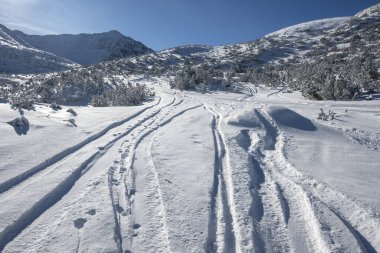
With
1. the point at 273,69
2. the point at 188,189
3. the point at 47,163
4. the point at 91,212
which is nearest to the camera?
the point at 91,212

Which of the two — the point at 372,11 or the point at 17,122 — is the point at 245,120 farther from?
the point at 372,11

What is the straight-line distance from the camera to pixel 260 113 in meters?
7.95

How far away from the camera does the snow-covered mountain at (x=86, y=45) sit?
233 ft

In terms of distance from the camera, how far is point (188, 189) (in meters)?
3.75

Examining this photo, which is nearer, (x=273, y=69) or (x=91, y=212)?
(x=91, y=212)

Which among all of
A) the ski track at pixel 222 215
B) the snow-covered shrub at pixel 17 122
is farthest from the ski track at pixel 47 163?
the ski track at pixel 222 215

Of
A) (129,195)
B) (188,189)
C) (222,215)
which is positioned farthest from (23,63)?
(222,215)

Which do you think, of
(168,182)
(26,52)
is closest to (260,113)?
(168,182)

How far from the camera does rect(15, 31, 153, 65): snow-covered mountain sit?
233ft

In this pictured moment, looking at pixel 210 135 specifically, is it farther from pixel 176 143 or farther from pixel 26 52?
pixel 26 52

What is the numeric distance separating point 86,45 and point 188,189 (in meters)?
80.1

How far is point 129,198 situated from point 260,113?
17.0 feet

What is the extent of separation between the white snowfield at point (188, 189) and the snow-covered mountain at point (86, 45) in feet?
217

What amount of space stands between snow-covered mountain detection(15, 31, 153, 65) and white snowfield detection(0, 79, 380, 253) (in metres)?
66.2
